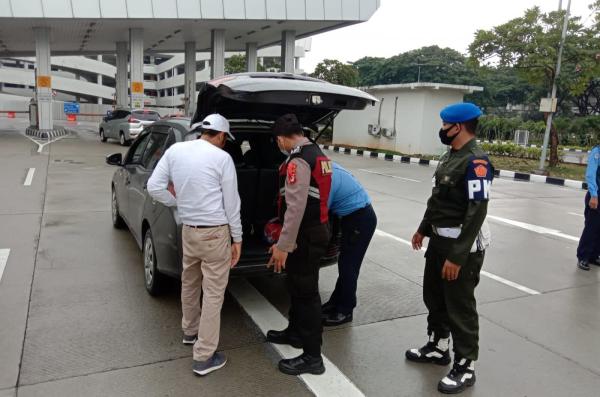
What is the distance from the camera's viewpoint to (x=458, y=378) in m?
3.15

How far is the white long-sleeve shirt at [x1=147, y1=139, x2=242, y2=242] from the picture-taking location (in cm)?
309

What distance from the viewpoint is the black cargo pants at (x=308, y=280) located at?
10.3 feet

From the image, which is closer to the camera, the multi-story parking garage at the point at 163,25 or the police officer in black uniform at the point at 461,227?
the police officer in black uniform at the point at 461,227

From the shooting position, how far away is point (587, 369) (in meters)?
3.47

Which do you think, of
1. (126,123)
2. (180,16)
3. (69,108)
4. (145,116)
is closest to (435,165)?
(145,116)

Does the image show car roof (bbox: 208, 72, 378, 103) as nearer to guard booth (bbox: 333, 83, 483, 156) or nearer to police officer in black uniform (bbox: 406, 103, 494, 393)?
A: police officer in black uniform (bbox: 406, 103, 494, 393)

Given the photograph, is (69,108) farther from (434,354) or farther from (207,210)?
(434,354)

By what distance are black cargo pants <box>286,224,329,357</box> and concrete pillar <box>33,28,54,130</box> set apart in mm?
23817

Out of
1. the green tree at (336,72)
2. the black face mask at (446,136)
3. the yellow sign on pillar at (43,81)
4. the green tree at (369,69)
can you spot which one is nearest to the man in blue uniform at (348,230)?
the black face mask at (446,136)

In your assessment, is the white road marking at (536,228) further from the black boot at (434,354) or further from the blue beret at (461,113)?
the blue beret at (461,113)

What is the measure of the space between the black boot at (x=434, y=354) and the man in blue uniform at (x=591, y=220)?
11.0ft

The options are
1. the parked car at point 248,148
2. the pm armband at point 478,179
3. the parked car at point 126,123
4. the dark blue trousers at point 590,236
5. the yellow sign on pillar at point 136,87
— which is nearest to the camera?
the pm armband at point 478,179

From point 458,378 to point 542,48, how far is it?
15.2 meters

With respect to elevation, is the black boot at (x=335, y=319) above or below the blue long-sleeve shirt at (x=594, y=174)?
below
